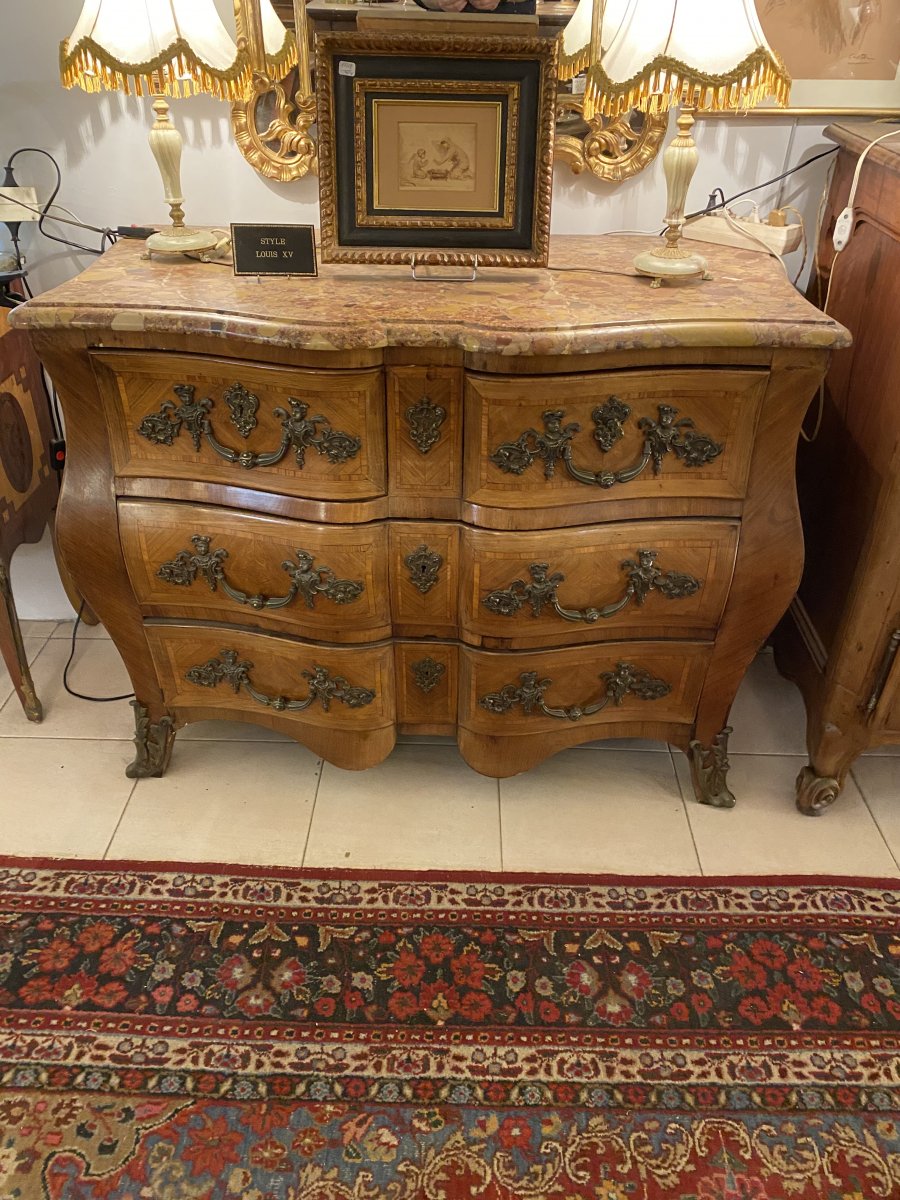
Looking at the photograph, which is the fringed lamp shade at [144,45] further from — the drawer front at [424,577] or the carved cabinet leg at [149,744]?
the carved cabinet leg at [149,744]

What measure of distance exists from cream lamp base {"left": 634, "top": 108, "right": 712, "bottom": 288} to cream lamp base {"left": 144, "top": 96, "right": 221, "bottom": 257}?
726mm

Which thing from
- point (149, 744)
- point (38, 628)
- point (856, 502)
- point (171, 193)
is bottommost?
point (38, 628)

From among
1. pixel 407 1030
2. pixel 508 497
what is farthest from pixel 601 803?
pixel 508 497

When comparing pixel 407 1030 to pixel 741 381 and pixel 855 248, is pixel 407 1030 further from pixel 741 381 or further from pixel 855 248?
pixel 855 248

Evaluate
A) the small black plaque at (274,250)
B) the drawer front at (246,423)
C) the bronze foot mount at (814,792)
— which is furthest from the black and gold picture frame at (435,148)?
the bronze foot mount at (814,792)

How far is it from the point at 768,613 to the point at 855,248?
26.7 inches

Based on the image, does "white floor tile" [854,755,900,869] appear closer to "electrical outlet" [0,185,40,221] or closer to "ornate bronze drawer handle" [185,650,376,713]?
"ornate bronze drawer handle" [185,650,376,713]

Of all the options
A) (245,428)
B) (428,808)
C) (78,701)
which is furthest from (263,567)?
(78,701)

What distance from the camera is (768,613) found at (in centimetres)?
149

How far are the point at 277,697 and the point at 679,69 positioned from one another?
1185 mm

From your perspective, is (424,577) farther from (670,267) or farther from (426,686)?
(670,267)

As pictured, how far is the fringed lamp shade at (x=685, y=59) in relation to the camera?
48.5 inches

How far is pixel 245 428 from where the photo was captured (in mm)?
1349

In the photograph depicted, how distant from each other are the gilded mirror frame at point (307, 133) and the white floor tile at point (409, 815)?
1190mm
